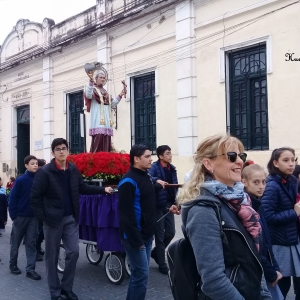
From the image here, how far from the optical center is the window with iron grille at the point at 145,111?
48.6 feet

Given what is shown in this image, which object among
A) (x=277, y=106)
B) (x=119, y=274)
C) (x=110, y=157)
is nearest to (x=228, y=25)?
(x=277, y=106)

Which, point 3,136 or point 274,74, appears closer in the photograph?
point 274,74

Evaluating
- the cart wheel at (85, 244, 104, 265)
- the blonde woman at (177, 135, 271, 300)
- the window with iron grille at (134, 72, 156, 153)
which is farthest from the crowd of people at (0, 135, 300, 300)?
the window with iron grille at (134, 72, 156, 153)

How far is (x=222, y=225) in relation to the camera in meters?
2.39

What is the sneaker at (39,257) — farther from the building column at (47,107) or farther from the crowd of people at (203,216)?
the building column at (47,107)

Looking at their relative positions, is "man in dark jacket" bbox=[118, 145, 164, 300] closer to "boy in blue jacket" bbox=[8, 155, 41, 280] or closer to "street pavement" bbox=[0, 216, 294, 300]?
"street pavement" bbox=[0, 216, 294, 300]

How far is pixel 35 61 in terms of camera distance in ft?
64.9

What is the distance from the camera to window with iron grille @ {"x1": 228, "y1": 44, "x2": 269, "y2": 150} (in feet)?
38.9

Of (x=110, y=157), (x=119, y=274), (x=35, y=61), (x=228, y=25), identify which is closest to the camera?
(x=119, y=274)

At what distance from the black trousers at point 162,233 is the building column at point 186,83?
589 centimetres

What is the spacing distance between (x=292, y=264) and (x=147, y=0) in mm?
11741

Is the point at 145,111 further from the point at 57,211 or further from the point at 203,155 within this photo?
the point at 203,155

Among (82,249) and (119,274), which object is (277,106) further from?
(119,274)

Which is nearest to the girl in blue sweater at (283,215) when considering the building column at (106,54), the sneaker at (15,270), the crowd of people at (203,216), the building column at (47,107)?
the crowd of people at (203,216)
